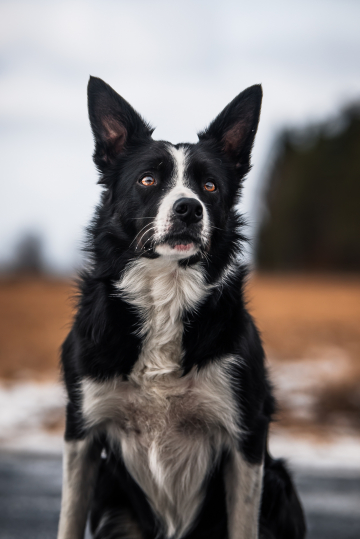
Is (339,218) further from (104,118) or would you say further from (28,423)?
(104,118)

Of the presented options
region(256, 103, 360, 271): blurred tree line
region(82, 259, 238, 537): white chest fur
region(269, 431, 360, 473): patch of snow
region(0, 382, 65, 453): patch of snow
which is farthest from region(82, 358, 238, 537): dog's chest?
region(256, 103, 360, 271): blurred tree line

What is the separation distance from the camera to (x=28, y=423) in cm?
524

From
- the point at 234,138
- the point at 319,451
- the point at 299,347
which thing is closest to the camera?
the point at 234,138

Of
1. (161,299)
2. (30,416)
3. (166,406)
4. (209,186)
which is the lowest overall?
(30,416)

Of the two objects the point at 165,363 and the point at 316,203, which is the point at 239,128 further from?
the point at 316,203

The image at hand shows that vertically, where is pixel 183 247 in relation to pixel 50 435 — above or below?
above

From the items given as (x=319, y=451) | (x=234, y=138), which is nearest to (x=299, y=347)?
(x=319, y=451)

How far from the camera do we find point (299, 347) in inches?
304

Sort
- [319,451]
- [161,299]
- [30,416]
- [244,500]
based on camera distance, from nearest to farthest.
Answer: [244,500]
[161,299]
[319,451]
[30,416]

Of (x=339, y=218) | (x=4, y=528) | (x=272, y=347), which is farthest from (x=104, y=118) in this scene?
(x=339, y=218)

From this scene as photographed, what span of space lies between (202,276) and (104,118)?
847mm

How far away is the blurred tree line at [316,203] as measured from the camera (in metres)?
12.3

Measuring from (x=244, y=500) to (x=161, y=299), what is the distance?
0.89 m

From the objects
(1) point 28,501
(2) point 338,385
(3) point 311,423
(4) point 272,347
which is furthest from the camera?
(4) point 272,347
